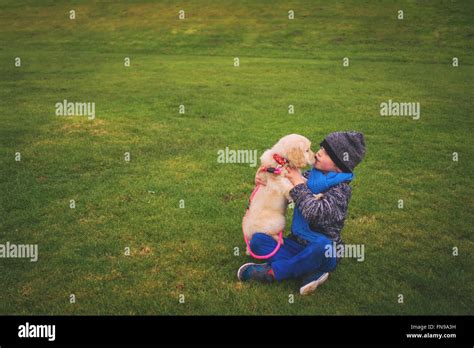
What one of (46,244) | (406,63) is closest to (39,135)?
(46,244)

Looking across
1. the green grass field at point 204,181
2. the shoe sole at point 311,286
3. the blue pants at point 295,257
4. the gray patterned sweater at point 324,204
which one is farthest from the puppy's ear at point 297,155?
the green grass field at point 204,181

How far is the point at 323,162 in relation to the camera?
5.77 m

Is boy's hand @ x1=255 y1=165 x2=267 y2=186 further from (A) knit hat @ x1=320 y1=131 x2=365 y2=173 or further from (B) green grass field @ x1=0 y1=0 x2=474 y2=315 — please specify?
(B) green grass field @ x1=0 y1=0 x2=474 y2=315

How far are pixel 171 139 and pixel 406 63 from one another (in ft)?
67.9

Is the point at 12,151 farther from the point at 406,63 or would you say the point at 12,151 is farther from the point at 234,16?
the point at 234,16

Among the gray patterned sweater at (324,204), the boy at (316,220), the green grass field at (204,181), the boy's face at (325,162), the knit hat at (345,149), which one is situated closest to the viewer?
the gray patterned sweater at (324,204)

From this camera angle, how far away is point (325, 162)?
18.9 feet

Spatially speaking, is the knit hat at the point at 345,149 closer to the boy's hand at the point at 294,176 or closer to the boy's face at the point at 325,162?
the boy's face at the point at 325,162

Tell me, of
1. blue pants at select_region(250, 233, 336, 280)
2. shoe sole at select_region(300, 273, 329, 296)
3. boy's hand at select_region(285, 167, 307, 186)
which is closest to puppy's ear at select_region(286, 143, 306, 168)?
boy's hand at select_region(285, 167, 307, 186)

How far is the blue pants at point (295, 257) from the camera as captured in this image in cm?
570

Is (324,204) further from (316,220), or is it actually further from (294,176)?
(294,176)

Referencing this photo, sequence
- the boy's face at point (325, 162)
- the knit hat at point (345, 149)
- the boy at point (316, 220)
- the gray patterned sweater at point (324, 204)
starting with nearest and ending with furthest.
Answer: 1. the gray patterned sweater at point (324, 204)
2. the boy at point (316, 220)
3. the knit hat at point (345, 149)
4. the boy's face at point (325, 162)

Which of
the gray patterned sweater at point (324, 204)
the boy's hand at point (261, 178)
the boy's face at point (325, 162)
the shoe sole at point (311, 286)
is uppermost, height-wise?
the boy's face at point (325, 162)

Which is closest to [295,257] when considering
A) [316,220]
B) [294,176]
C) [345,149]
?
[316,220]
